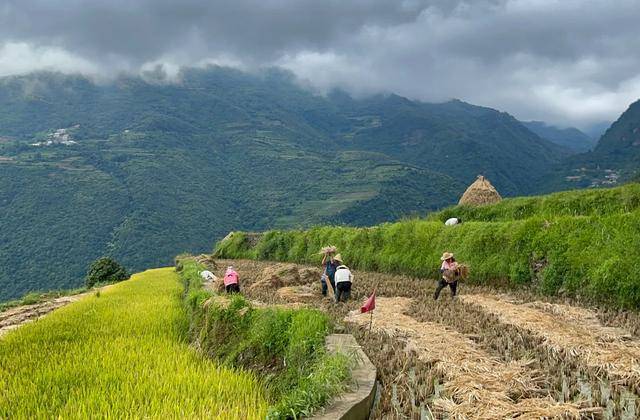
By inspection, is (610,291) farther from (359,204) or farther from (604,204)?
(359,204)

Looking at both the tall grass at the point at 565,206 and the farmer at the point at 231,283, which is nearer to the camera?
the farmer at the point at 231,283

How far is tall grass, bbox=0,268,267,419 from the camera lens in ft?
15.2

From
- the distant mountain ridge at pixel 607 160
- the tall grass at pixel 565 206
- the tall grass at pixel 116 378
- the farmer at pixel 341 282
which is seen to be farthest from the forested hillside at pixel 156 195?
the tall grass at pixel 116 378

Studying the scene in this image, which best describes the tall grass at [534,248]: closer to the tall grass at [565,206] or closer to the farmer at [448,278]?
the tall grass at [565,206]

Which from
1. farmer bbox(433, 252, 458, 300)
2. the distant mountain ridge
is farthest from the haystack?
the distant mountain ridge

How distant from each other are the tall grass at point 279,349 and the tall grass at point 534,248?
7.46 metres

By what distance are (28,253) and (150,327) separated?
91.4 meters

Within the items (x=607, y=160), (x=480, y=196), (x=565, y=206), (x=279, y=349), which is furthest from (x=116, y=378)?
(x=607, y=160)

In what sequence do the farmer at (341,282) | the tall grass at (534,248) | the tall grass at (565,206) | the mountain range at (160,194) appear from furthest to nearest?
1. the mountain range at (160,194)
2. the tall grass at (565,206)
3. the farmer at (341,282)
4. the tall grass at (534,248)

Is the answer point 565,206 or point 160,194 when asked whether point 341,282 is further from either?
point 160,194

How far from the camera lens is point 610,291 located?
34.6 ft

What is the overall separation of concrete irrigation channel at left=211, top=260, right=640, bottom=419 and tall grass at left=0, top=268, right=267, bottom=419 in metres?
1.74

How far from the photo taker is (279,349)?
7016mm

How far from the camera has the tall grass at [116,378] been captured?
464cm
